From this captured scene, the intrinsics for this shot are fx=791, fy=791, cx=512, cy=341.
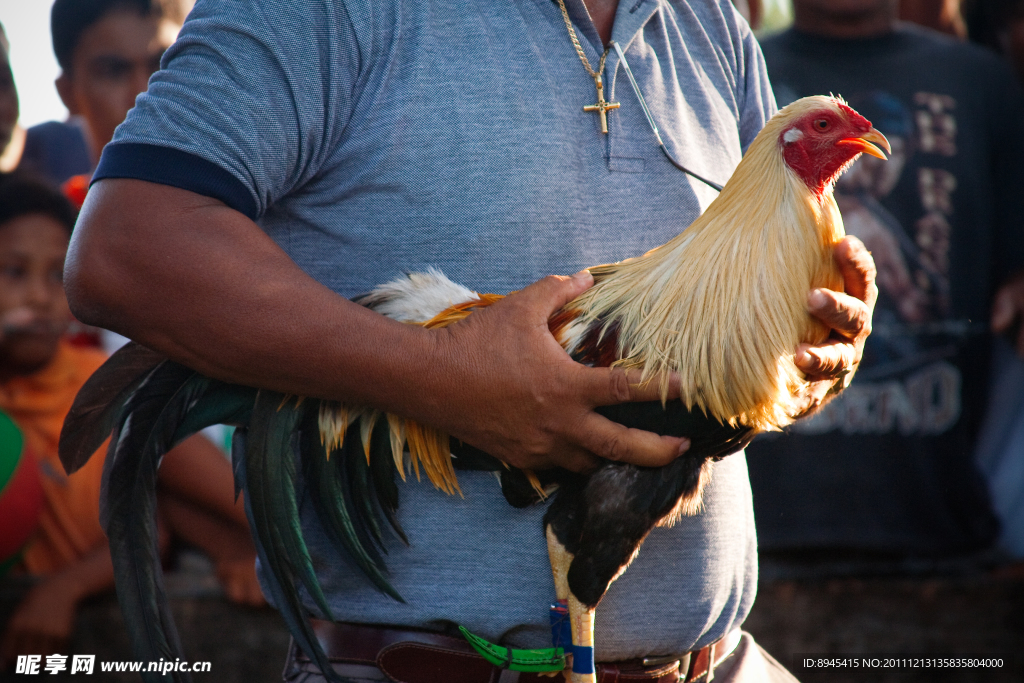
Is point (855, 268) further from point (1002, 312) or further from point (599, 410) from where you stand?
point (1002, 312)

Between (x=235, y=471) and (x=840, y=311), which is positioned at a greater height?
(x=840, y=311)

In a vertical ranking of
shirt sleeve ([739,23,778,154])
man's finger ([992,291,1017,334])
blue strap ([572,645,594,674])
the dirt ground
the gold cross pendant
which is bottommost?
the dirt ground

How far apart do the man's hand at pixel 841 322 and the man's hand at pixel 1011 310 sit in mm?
2609

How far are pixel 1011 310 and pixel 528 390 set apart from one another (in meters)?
3.27

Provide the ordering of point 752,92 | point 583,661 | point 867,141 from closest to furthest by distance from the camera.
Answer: point 583,661
point 867,141
point 752,92

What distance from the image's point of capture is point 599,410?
1.34 meters

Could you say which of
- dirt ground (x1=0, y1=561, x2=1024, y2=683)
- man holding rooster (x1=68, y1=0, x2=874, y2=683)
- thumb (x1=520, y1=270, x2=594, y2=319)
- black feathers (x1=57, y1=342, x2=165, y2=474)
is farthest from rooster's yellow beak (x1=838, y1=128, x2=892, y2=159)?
dirt ground (x1=0, y1=561, x2=1024, y2=683)

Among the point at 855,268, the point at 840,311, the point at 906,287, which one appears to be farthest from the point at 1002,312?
the point at 840,311

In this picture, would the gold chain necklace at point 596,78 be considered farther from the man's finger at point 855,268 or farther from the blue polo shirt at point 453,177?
the man's finger at point 855,268

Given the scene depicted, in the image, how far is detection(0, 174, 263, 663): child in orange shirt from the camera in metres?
Answer: 3.12

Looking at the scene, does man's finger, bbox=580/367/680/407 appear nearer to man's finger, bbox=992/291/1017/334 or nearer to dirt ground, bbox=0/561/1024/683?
dirt ground, bbox=0/561/1024/683

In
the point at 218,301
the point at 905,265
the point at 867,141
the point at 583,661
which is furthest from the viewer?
the point at 905,265

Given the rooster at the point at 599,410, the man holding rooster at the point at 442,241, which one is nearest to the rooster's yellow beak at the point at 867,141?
the rooster at the point at 599,410

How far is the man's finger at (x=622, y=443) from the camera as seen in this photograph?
4.13 feet
